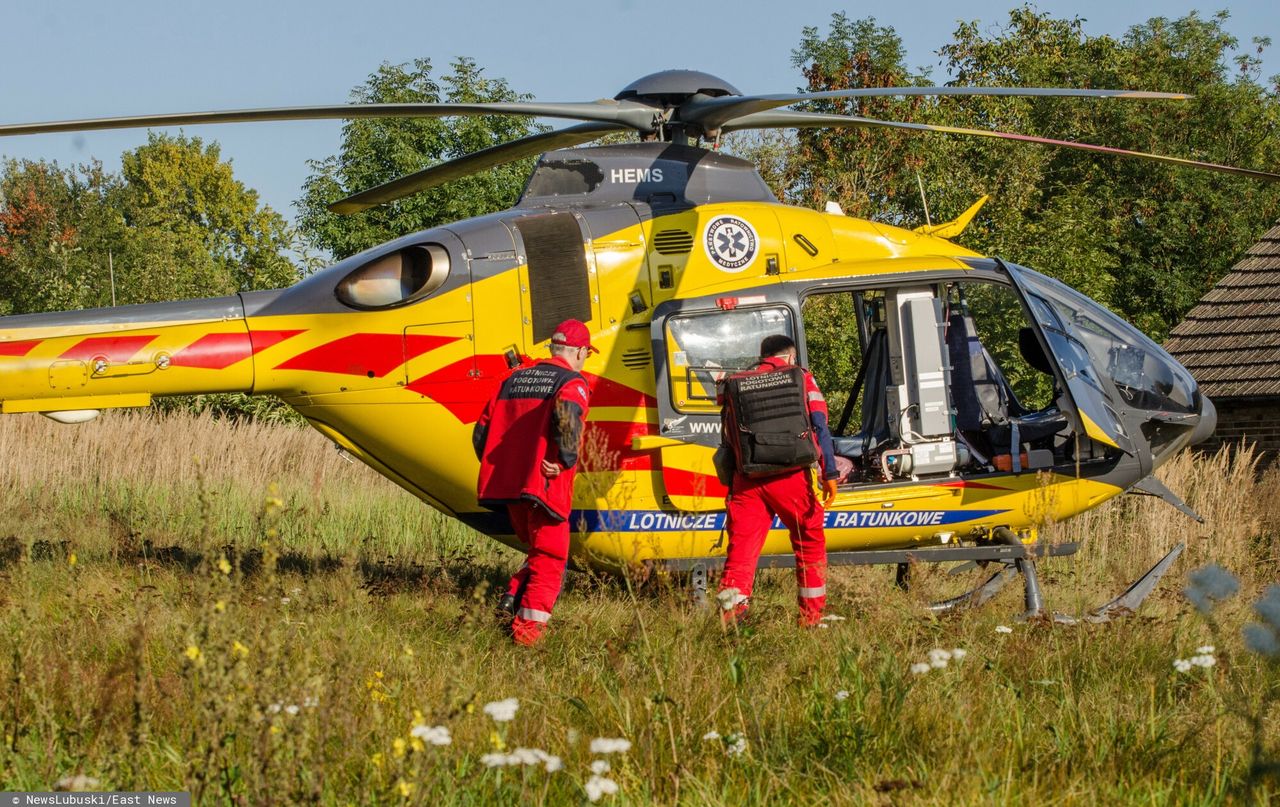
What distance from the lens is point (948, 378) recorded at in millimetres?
7965

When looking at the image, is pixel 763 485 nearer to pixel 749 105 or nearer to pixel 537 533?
pixel 537 533

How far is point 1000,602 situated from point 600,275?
3.41m

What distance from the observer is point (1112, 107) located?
103ft

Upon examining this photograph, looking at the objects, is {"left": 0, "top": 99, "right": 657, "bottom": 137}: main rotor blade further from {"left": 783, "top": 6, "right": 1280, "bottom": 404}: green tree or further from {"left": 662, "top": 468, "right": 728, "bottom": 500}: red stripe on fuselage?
{"left": 783, "top": 6, "right": 1280, "bottom": 404}: green tree

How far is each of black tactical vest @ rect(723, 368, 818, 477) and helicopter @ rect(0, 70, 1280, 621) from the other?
2.13 ft

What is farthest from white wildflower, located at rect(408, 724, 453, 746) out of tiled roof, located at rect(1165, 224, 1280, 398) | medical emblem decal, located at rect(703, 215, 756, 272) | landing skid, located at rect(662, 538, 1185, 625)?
tiled roof, located at rect(1165, 224, 1280, 398)

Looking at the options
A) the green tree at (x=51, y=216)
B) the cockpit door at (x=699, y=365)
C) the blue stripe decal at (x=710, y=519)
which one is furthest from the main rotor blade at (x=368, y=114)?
the green tree at (x=51, y=216)

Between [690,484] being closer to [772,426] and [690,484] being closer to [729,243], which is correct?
[772,426]

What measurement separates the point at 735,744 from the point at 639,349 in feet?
13.1

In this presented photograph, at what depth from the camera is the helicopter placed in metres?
7.38

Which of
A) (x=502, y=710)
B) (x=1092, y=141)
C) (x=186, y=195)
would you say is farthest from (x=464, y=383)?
(x=186, y=195)

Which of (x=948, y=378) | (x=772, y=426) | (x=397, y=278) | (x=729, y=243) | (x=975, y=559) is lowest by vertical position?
(x=975, y=559)

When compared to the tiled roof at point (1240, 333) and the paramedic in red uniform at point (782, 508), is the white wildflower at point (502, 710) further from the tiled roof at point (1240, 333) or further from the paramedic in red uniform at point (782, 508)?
the tiled roof at point (1240, 333)

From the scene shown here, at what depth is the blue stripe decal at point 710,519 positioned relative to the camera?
748 cm
